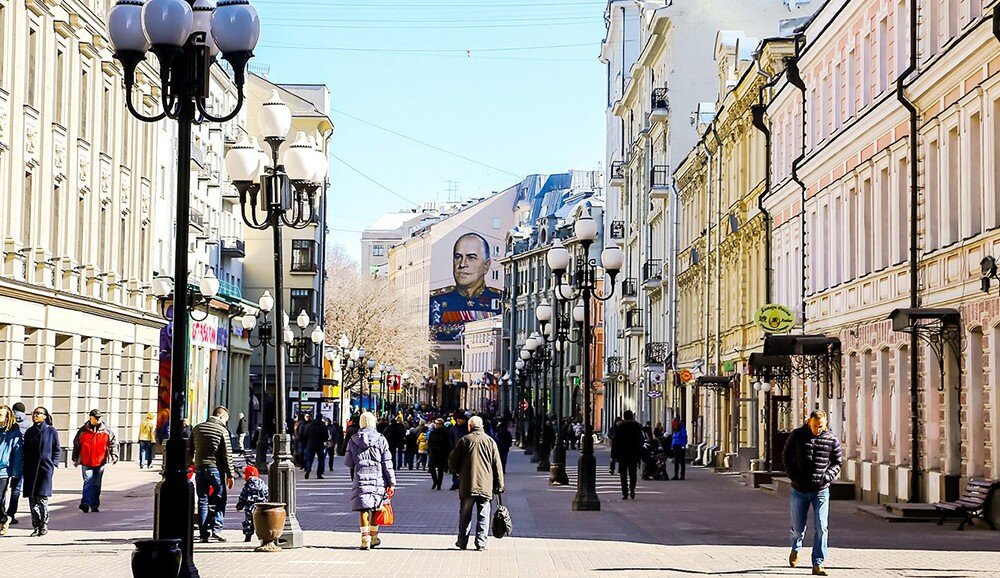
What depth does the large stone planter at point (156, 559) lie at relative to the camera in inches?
392

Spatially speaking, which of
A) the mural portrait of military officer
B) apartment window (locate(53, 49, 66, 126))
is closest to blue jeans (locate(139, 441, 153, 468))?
apartment window (locate(53, 49, 66, 126))

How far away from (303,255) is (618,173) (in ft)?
57.3

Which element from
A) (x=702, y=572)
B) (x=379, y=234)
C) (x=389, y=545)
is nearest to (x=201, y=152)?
(x=389, y=545)

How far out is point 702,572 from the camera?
52.5 ft

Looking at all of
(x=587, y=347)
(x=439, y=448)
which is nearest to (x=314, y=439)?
(x=439, y=448)

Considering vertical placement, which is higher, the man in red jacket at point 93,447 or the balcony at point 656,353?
the balcony at point 656,353

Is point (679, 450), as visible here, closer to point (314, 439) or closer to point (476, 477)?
point (314, 439)

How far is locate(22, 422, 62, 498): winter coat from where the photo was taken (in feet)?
64.4

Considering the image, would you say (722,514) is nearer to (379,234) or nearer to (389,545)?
(389,545)

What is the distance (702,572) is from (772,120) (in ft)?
84.4

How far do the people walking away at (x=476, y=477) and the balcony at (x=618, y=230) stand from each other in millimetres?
66329

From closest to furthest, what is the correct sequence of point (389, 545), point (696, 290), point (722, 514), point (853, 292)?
point (389, 545)
point (722, 514)
point (853, 292)
point (696, 290)

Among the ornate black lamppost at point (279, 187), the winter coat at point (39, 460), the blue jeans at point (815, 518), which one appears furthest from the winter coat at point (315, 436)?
the blue jeans at point (815, 518)

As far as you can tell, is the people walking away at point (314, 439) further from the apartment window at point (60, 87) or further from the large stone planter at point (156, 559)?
the large stone planter at point (156, 559)
